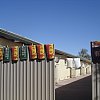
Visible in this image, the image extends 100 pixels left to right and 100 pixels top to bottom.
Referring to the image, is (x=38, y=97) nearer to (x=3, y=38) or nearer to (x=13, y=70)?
(x=13, y=70)

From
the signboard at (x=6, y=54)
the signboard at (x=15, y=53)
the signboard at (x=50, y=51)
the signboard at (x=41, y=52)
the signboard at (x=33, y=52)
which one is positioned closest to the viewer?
the signboard at (x=50, y=51)

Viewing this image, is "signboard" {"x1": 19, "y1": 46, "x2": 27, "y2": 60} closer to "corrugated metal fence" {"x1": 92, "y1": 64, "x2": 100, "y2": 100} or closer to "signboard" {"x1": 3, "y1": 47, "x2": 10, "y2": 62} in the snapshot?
"signboard" {"x1": 3, "y1": 47, "x2": 10, "y2": 62}

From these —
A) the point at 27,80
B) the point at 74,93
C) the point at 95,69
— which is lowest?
the point at 74,93

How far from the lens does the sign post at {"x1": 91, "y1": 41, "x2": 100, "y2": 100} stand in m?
7.74

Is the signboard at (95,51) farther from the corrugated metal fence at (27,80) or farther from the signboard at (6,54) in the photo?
the signboard at (6,54)

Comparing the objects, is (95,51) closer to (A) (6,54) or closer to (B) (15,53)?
(B) (15,53)

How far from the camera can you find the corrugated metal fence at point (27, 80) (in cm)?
863

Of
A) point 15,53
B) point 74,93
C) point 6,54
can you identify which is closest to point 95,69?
point 15,53

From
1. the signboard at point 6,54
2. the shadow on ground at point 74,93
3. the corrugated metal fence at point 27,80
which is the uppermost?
the signboard at point 6,54

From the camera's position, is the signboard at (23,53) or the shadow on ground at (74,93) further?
the shadow on ground at (74,93)

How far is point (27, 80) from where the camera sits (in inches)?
358

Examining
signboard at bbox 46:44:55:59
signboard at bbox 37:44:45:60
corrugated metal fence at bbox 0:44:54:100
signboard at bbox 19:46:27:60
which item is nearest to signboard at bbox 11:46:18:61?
corrugated metal fence at bbox 0:44:54:100

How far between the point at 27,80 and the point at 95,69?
8.21ft

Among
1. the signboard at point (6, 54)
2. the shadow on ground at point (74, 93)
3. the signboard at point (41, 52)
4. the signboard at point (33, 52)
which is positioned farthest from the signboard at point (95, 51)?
the shadow on ground at point (74, 93)
